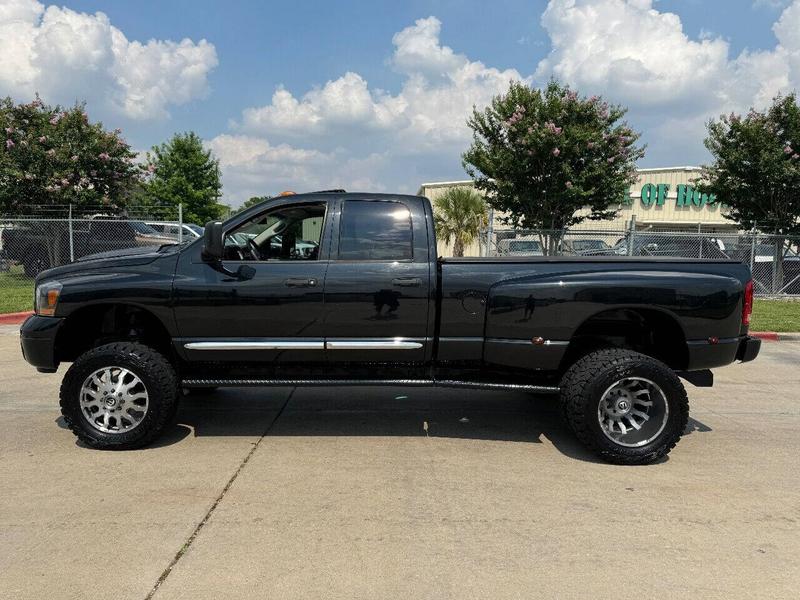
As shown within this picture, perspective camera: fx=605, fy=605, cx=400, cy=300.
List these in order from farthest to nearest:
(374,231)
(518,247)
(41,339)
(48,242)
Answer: (518,247), (48,242), (374,231), (41,339)

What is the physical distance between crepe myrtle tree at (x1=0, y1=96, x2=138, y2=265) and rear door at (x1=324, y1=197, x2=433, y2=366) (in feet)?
50.8

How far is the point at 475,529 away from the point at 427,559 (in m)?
0.42

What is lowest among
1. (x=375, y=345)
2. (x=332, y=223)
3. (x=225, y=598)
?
(x=225, y=598)

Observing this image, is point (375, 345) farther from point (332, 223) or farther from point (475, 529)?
point (475, 529)

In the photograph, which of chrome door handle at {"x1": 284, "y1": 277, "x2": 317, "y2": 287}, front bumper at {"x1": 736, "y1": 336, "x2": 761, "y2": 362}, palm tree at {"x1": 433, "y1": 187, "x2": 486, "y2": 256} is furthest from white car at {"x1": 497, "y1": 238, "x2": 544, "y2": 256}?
chrome door handle at {"x1": 284, "y1": 277, "x2": 317, "y2": 287}

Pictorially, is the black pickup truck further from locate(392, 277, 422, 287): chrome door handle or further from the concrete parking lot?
the concrete parking lot

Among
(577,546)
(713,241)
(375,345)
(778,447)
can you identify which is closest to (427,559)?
(577,546)

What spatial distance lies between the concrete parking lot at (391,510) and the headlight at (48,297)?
103cm

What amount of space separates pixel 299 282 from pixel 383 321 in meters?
0.68

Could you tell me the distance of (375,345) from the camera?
4496mm

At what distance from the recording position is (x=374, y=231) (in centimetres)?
464

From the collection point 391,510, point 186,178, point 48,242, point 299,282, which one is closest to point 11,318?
point 48,242

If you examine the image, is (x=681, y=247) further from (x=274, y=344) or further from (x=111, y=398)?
(x=111, y=398)

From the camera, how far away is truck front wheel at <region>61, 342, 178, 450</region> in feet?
14.4
